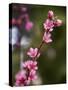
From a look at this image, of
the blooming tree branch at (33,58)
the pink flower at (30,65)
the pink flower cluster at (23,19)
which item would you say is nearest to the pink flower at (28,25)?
the pink flower cluster at (23,19)

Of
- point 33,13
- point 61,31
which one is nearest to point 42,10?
point 33,13

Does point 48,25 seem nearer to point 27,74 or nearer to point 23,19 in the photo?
point 23,19

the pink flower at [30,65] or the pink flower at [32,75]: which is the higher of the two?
the pink flower at [30,65]

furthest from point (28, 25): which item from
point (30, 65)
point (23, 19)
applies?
point (30, 65)

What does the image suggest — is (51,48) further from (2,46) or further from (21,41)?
(2,46)

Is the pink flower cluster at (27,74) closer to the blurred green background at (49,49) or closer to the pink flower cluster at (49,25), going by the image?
the blurred green background at (49,49)

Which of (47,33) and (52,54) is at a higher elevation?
(47,33)
